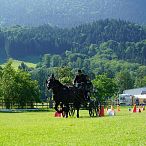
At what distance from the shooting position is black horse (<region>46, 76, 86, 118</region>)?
31.3 m

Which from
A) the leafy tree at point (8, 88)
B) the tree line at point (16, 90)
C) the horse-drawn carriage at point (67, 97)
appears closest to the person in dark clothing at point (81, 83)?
the horse-drawn carriage at point (67, 97)

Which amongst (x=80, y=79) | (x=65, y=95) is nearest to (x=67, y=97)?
(x=65, y=95)

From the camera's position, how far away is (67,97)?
31.9 meters

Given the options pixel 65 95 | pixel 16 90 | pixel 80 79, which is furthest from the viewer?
pixel 16 90

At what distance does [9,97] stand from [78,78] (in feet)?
152

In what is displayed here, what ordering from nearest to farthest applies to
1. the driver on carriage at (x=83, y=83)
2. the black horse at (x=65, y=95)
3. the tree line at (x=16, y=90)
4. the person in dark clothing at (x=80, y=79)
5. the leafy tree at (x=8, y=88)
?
the black horse at (x=65, y=95)
the driver on carriage at (x=83, y=83)
the person in dark clothing at (x=80, y=79)
the tree line at (x=16, y=90)
the leafy tree at (x=8, y=88)

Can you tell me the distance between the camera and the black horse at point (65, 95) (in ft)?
103

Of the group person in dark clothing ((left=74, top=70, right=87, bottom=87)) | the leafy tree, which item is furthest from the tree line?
person in dark clothing ((left=74, top=70, right=87, bottom=87))

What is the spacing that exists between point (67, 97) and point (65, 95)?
8.8 inches

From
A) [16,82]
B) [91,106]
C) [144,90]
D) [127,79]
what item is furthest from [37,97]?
[127,79]

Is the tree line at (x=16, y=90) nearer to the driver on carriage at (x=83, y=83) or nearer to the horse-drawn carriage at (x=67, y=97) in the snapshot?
the horse-drawn carriage at (x=67, y=97)

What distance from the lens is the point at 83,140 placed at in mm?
13195

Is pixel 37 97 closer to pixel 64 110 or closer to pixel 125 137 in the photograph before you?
pixel 64 110

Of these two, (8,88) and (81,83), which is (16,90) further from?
Result: (81,83)
